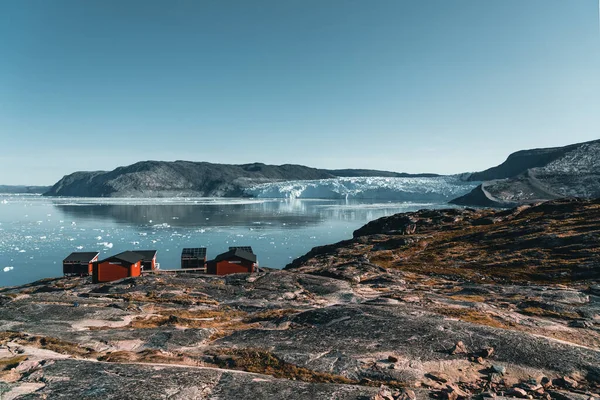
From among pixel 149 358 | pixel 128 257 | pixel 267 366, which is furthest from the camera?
pixel 128 257

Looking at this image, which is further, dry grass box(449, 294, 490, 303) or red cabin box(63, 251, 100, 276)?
red cabin box(63, 251, 100, 276)

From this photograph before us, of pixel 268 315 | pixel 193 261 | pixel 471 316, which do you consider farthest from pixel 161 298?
pixel 193 261

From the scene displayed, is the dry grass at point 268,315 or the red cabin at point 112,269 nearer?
the dry grass at point 268,315

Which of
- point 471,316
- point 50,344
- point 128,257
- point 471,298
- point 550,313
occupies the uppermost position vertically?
point 50,344

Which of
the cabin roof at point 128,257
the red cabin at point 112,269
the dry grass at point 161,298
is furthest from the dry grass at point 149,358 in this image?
the cabin roof at point 128,257

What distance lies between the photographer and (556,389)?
15242 millimetres

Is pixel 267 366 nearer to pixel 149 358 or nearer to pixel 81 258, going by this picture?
pixel 149 358

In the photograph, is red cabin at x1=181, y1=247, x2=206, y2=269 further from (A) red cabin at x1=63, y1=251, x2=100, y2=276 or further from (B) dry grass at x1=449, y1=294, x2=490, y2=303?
(B) dry grass at x1=449, y1=294, x2=490, y2=303

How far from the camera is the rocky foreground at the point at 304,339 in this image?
1472 cm

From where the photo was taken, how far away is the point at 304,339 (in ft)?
65.5

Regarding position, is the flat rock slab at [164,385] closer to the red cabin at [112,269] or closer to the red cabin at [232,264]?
the red cabin at [112,269]

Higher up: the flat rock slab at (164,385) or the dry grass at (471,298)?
the flat rock slab at (164,385)

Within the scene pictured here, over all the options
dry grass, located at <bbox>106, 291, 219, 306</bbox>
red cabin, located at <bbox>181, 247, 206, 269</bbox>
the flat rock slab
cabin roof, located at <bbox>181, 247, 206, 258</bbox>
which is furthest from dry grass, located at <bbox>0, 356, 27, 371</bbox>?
cabin roof, located at <bbox>181, 247, 206, 258</bbox>

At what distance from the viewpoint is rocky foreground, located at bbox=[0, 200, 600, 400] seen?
1472 cm
